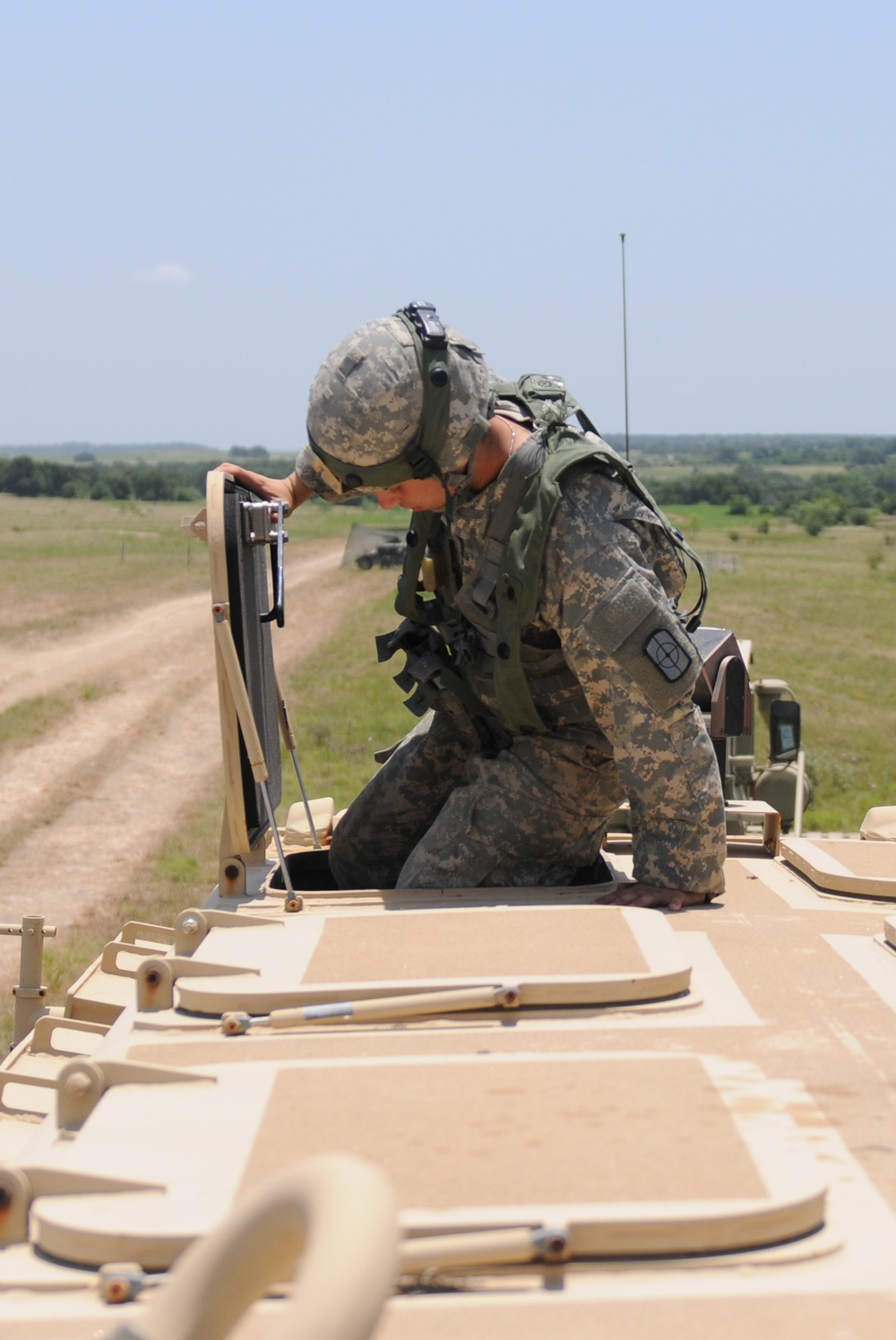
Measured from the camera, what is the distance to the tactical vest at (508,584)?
11.6 ft

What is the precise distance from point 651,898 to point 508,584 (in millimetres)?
761

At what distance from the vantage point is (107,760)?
14.1 metres

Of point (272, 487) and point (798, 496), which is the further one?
point (798, 496)

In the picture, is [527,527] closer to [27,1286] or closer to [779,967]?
[779,967]

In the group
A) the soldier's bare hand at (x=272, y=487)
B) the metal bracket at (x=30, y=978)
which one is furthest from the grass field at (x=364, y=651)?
the soldier's bare hand at (x=272, y=487)

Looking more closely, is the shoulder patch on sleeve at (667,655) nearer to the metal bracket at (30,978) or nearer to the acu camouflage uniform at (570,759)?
the acu camouflage uniform at (570,759)

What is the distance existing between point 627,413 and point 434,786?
1.36 m

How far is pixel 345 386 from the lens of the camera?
3365 millimetres

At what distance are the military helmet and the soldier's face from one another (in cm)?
7

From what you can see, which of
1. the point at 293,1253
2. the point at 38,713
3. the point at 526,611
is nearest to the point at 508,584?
the point at 526,611

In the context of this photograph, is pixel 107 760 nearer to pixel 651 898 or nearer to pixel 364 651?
pixel 364 651

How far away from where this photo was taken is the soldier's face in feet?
11.9

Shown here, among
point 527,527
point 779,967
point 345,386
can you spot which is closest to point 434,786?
point 527,527

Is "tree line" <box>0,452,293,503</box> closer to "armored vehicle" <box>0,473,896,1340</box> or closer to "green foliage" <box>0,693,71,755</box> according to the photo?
"green foliage" <box>0,693,71,755</box>
